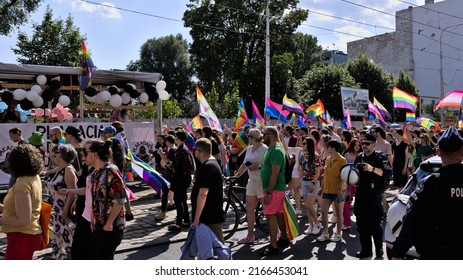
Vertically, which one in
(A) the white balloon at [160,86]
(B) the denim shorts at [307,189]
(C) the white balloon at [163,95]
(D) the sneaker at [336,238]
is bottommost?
(D) the sneaker at [336,238]

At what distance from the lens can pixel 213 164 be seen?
512cm

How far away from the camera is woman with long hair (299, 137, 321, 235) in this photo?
779 cm

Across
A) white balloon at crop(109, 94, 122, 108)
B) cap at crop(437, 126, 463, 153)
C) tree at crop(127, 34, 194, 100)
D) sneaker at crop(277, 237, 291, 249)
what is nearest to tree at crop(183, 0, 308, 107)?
tree at crop(127, 34, 194, 100)

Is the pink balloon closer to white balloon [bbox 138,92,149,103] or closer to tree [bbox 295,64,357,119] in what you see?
white balloon [bbox 138,92,149,103]

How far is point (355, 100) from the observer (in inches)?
1502

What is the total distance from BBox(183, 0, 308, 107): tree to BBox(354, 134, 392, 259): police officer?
107 feet

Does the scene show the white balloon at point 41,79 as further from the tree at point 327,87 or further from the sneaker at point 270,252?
the tree at point 327,87

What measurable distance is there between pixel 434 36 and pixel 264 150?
50.4 metres

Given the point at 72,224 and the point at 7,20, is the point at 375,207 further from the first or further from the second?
the point at 7,20

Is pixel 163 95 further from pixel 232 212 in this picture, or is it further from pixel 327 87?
pixel 327 87

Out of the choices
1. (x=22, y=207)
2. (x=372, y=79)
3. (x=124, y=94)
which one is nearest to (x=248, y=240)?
(x=22, y=207)

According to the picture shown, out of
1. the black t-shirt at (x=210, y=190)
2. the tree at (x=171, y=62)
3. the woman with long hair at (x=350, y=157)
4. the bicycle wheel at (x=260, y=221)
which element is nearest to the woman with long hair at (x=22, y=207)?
the black t-shirt at (x=210, y=190)

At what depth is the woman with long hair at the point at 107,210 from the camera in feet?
14.3

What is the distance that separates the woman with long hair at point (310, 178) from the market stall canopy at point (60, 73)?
679cm
